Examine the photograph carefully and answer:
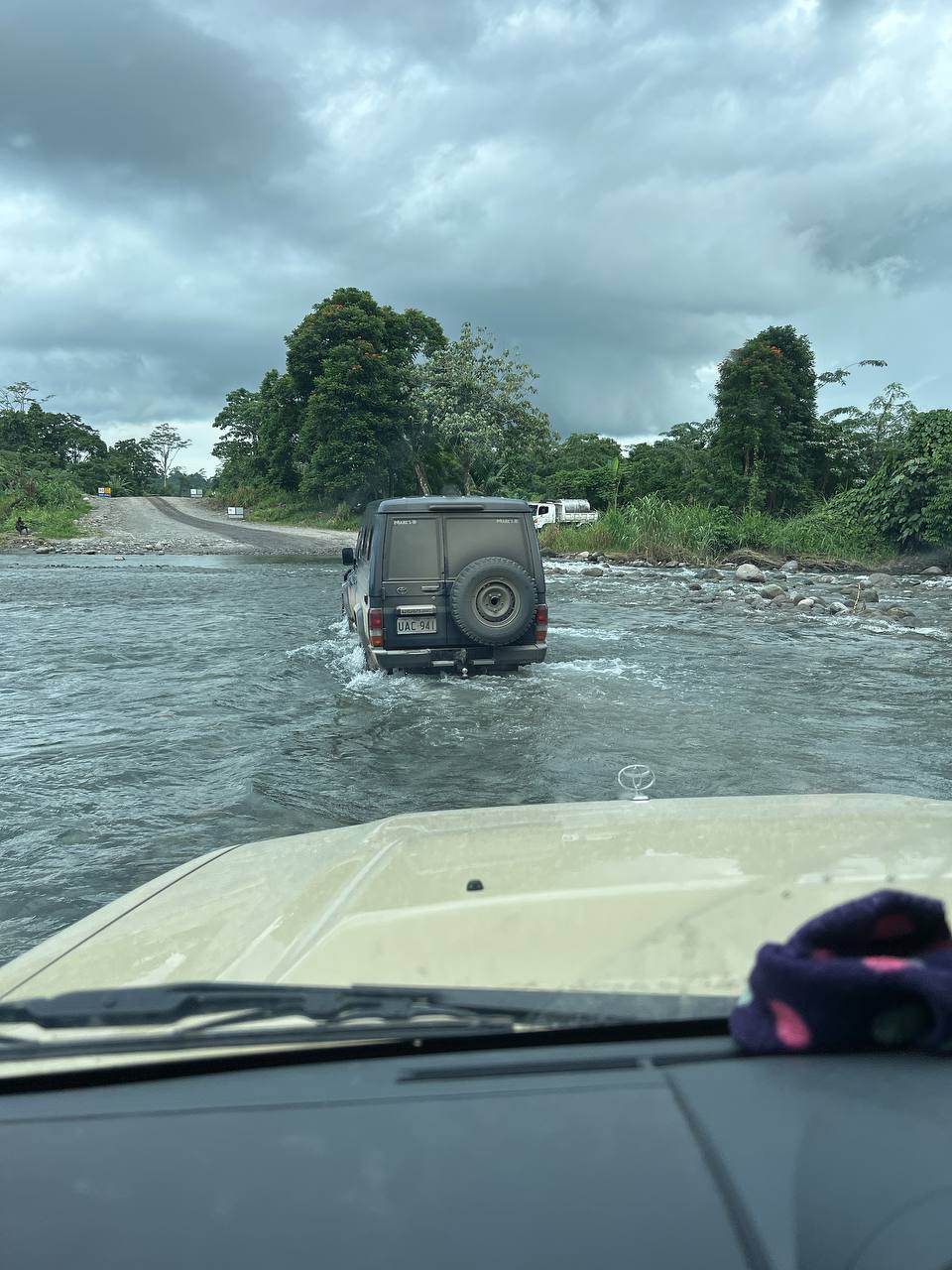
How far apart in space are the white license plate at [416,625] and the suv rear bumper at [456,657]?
7.1 inches

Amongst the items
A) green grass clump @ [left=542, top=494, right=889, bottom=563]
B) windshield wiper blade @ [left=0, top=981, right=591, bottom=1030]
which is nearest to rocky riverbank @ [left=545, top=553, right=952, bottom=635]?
green grass clump @ [left=542, top=494, right=889, bottom=563]

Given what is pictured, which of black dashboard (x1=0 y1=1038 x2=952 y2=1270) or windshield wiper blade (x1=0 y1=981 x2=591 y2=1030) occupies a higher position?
windshield wiper blade (x1=0 y1=981 x2=591 y2=1030)

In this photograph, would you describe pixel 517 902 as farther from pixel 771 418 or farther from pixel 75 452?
pixel 75 452

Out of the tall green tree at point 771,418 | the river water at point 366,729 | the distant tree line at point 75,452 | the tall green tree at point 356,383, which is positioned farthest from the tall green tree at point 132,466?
the river water at point 366,729

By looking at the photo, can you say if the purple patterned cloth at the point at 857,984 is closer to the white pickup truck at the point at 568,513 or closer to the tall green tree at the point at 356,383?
the white pickup truck at the point at 568,513

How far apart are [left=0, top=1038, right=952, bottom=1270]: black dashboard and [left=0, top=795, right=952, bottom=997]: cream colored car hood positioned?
343 mm

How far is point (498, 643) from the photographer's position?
10133 millimetres

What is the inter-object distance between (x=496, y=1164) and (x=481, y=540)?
9.23 m

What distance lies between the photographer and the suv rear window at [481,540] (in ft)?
33.8

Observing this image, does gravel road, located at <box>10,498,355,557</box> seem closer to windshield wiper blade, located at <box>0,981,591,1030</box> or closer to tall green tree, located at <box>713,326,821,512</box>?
tall green tree, located at <box>713,326,821,512</box>

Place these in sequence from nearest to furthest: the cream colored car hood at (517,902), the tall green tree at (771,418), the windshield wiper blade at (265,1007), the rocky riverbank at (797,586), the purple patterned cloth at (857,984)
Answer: the purple patterned cloth at (857,984) → the windshield wiper blade at (265,1007) → the cream colored car hood at (517,902) → the rocky riverbank at (797,586) → the tall green tree at (771,418)

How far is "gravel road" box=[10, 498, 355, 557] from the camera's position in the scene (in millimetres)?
41344

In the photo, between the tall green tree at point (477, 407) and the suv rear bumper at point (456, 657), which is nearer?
the suv rear bumper at point (456, 657)

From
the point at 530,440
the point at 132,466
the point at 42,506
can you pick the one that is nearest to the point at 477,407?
the point at 530,440
